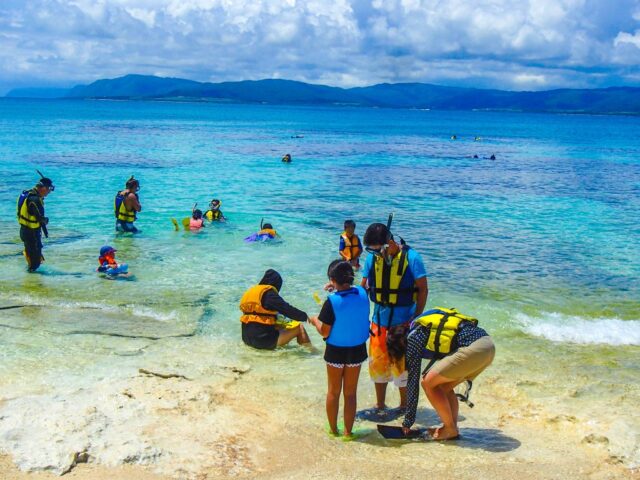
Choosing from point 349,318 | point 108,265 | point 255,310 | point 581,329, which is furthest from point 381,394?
point 108,265

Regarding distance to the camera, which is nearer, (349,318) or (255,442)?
(349,318)

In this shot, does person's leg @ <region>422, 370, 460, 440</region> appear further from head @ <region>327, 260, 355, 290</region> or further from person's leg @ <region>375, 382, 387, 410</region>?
head @ <region>327, 260, 355, 290</region>

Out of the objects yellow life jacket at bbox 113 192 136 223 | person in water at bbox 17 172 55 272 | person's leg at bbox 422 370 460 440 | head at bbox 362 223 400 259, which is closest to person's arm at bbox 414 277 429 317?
head at bbox 362 223 400 259

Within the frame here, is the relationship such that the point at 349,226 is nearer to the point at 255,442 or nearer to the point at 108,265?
the point at 108,265

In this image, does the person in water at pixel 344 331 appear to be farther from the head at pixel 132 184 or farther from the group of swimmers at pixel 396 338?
the head at pixel 132 184

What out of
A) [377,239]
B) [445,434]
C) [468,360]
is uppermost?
[377,239]

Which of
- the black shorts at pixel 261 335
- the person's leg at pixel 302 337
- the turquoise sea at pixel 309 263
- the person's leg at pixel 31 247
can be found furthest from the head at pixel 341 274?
the person's leg at pixel 31 247

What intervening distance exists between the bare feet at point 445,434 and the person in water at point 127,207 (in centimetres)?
1177

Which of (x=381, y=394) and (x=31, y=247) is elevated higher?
(x=31, y=247)

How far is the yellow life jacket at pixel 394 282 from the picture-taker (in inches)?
265

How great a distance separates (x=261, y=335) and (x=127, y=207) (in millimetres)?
9445

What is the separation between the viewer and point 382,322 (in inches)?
273

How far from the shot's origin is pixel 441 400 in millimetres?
6336

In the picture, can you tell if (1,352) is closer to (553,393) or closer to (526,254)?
(553,393)
